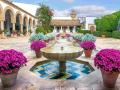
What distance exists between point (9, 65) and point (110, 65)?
273cm

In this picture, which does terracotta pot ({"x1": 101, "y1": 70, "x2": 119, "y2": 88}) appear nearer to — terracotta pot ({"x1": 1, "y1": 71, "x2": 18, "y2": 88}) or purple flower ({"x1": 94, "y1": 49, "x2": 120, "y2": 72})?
purple flower ({"x1": 94, "y1": 49, "x2": 120, "y2": 72})

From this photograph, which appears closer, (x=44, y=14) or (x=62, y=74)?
(x=62, y=74)

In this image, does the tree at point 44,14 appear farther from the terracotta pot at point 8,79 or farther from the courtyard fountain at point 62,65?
the terracotta pot at point 8,79

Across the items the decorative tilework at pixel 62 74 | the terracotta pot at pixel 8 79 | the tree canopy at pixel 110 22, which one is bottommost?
the decorative tilework at pixel 62 74

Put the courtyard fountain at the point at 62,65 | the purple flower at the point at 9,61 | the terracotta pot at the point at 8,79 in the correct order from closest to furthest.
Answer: the purple flower at the point at 9,61
the terracotta pot at the point at 8,79
the courtyard fountain at the point at 62,65

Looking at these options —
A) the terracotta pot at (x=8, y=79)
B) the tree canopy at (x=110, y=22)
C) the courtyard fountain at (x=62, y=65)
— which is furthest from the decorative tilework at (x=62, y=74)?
the tree canopy at (x=110, y=22)

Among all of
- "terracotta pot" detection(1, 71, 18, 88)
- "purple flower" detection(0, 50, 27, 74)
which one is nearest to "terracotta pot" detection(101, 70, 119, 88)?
"purple flower" detection(0, 50, 27, 74)

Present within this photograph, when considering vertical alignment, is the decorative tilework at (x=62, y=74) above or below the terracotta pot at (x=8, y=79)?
below

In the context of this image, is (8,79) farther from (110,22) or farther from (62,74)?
(110,22)

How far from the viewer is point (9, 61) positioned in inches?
204

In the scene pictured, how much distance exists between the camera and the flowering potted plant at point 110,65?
4996 millimetres

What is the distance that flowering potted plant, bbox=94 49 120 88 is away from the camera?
500cm

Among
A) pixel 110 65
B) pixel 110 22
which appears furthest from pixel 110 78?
pixel 110 22

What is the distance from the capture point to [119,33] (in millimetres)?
30391
